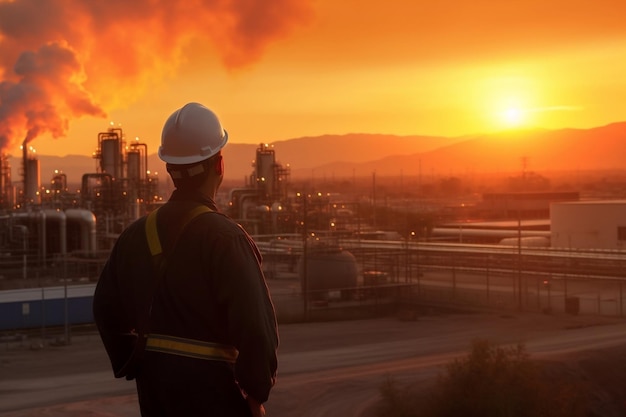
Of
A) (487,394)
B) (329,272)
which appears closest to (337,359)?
(487,394)

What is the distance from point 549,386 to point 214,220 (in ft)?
49.4

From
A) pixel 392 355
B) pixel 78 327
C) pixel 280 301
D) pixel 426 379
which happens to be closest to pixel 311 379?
pixel 426 379

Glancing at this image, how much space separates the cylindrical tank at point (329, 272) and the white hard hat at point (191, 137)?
3169 centimetres

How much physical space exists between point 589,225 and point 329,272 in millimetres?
15141

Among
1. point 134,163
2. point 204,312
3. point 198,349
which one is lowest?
point 198,349

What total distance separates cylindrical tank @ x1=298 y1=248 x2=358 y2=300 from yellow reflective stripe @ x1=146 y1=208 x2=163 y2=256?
104 feet

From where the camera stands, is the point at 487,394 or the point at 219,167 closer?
the point at 219,167

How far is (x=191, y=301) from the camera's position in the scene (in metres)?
3.04

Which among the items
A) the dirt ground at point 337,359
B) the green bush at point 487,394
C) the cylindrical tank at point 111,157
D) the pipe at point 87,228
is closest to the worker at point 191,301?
the green bush at point 487,394

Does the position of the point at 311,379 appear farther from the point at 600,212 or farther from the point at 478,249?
the point at 600,212

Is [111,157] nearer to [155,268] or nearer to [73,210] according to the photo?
[73,210]

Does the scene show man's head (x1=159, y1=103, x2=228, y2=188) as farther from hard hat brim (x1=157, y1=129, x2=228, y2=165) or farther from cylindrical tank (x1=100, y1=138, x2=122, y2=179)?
cylindrical tank (x1=100, y1=138, x2=122, y2=179)

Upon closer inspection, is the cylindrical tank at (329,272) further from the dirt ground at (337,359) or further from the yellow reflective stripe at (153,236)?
the yellow reflective stripe at (153,236)

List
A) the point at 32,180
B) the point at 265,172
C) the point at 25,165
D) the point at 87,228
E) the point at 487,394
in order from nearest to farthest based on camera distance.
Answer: the point at 487,394 < the point at 87,228 < the point at 25,165 < the point at 32,180 < the point at 265,172
